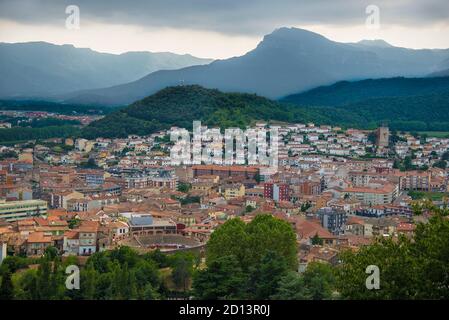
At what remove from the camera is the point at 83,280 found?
584 cm

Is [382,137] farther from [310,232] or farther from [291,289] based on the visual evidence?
[291,289]

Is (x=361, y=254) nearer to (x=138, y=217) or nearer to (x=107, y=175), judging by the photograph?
(x=138, y=217)

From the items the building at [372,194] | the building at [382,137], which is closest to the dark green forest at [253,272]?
the building at [372,194]

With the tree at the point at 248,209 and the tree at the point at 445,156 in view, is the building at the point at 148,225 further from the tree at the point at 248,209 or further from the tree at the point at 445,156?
the tree at the point at 445,156

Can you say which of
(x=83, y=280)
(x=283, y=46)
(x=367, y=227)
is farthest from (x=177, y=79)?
(x=83, y=280)

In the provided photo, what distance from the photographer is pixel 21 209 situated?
12297mm

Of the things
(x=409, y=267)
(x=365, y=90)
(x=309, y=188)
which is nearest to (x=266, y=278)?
(x=409, y=267)

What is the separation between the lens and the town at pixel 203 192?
9664mm

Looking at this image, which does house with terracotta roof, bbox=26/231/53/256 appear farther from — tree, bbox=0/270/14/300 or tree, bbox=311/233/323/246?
tree, bbox=0/270/14/300

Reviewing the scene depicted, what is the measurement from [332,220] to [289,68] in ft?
82.6

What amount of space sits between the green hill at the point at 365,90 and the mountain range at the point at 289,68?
0.56 m

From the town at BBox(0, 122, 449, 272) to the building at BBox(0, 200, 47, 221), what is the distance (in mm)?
18

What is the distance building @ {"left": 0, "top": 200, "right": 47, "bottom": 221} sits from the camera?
12.1 metres
